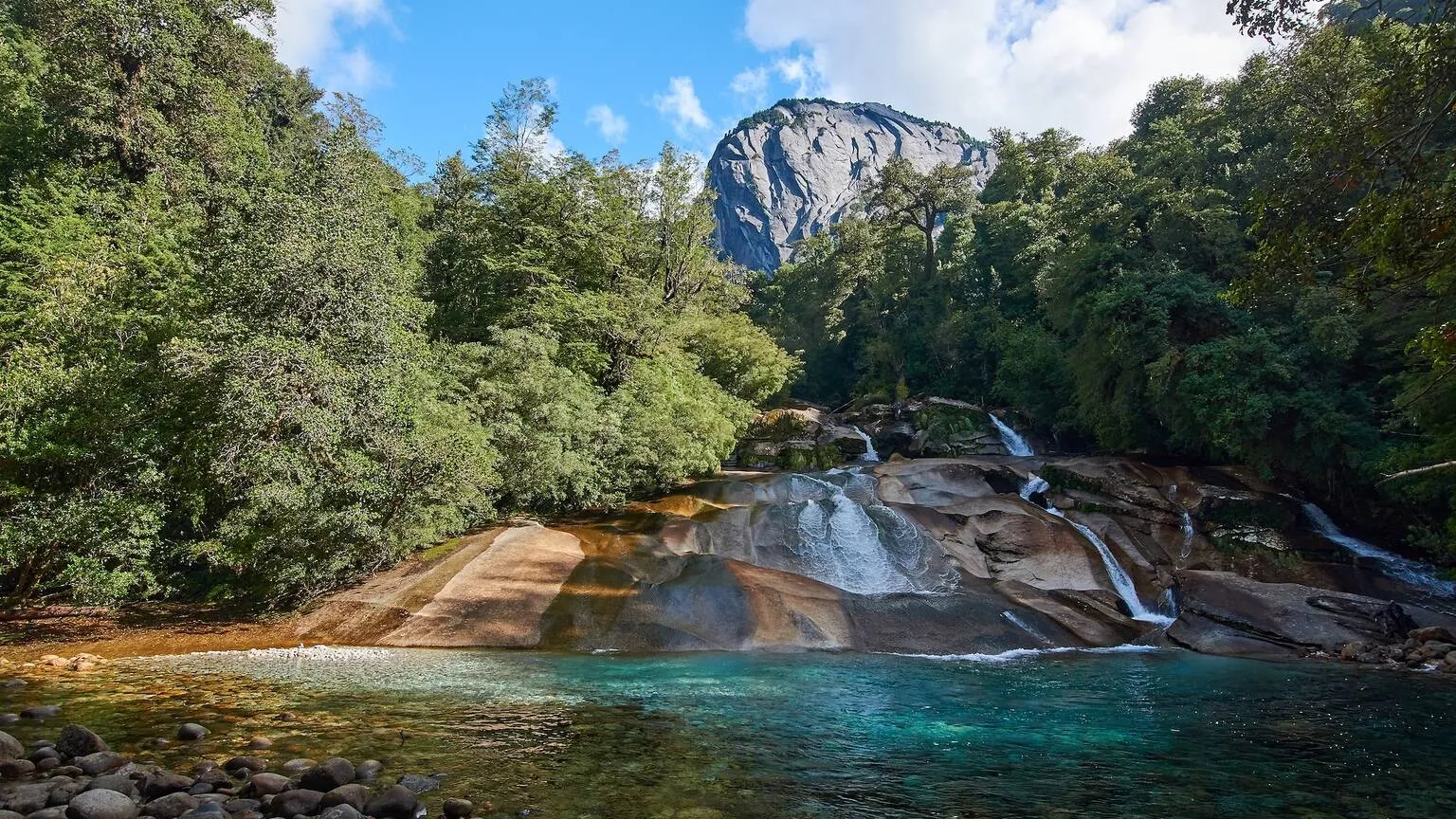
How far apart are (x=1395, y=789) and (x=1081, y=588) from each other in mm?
13946

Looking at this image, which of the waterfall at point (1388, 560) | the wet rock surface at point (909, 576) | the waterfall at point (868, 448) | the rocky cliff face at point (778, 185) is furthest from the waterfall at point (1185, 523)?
the rocky cliff face at point (778, 185)

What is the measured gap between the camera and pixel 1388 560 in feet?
71.4

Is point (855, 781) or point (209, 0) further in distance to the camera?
point (209, 0)

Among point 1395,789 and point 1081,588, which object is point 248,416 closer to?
point 1395,789

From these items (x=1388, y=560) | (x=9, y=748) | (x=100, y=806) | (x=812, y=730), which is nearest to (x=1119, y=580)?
(x=1388, y=560)

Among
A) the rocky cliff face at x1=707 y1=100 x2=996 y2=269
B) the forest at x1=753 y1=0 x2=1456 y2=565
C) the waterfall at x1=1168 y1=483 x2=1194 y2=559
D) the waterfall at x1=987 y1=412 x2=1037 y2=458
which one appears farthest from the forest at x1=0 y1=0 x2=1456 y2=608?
the rocky cliff face at x1=707 y1=100 x2=996 y2=269

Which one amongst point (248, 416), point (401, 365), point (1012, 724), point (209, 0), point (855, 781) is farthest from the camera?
point (209, 0)

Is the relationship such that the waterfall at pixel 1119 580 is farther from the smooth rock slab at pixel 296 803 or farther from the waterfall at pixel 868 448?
the smooth rock slab at pixel 296 803

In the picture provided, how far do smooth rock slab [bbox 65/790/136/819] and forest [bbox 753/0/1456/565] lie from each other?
9.52 metres

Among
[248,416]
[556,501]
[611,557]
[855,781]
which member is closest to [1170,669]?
[855,781]

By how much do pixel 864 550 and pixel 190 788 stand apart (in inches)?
748

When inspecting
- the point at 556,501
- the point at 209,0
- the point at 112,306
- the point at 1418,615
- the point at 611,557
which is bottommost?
the point at 1418,615

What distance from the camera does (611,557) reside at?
788 inches

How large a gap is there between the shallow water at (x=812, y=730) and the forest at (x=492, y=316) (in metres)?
4.32
